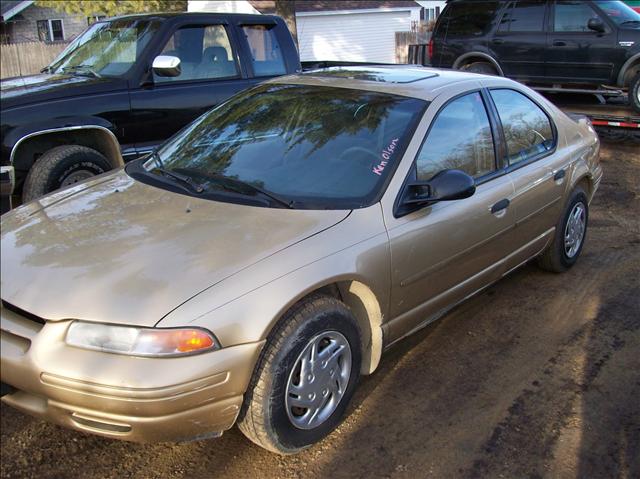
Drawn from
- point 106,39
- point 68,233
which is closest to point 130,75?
point 106,39

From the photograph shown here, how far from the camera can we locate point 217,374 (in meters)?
2.64

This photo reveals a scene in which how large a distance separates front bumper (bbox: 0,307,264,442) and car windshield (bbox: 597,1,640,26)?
10.0m

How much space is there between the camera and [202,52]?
6.44 m

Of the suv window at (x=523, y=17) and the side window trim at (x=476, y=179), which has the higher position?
the suv window at (x=523, y=17)

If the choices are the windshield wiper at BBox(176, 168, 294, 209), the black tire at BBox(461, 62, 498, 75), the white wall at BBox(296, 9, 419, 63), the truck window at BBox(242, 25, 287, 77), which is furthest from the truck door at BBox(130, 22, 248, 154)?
the white wall at BBox(296, 9, 419, 63)

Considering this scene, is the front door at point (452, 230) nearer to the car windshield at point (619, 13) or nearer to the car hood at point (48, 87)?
the car hood at point (48, 87)

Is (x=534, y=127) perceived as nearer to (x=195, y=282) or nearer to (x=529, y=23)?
(x=195, y=282)

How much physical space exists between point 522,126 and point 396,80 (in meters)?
1.04

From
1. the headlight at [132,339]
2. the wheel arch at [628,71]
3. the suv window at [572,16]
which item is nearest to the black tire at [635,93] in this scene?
the wheel arch at [628,71]

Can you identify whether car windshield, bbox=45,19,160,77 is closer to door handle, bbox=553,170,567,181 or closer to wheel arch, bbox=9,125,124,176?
wheel arch, bbox=9,125,124,176

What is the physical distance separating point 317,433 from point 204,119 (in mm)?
2245

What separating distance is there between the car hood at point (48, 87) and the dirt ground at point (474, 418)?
283cm

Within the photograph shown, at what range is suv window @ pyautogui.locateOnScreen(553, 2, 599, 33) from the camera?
35.5ft

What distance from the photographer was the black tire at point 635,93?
10094mm
